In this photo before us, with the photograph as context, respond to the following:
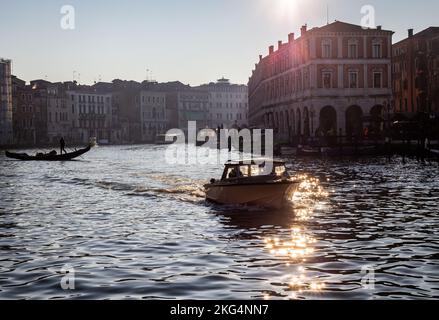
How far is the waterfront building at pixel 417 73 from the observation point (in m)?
71.6

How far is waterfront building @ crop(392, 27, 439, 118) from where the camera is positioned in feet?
235

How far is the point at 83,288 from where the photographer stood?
9.69 metres

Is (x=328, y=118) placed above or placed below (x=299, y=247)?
above

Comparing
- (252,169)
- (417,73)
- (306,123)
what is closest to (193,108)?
(417,73)

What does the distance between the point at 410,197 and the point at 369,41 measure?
45572mm

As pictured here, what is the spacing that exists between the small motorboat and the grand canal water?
404 mm

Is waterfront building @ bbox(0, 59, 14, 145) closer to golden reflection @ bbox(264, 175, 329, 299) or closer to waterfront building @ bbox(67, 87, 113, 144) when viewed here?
waterfront building @ bbox(67, 87, 113, 144)

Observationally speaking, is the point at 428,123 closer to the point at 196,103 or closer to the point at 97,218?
the point at 97,218

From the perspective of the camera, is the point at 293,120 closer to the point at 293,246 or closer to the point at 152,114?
the point at 293,246

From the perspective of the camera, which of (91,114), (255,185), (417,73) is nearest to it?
(255,185)

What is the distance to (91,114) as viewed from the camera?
140m

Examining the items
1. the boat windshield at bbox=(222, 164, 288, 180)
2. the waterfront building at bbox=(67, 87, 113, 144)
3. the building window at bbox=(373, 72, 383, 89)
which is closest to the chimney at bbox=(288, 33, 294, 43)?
the building window at bbox=(373, 72, 383, 89)

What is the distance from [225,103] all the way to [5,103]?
248 feet

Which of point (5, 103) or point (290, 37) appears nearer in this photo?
point (290, 37)
